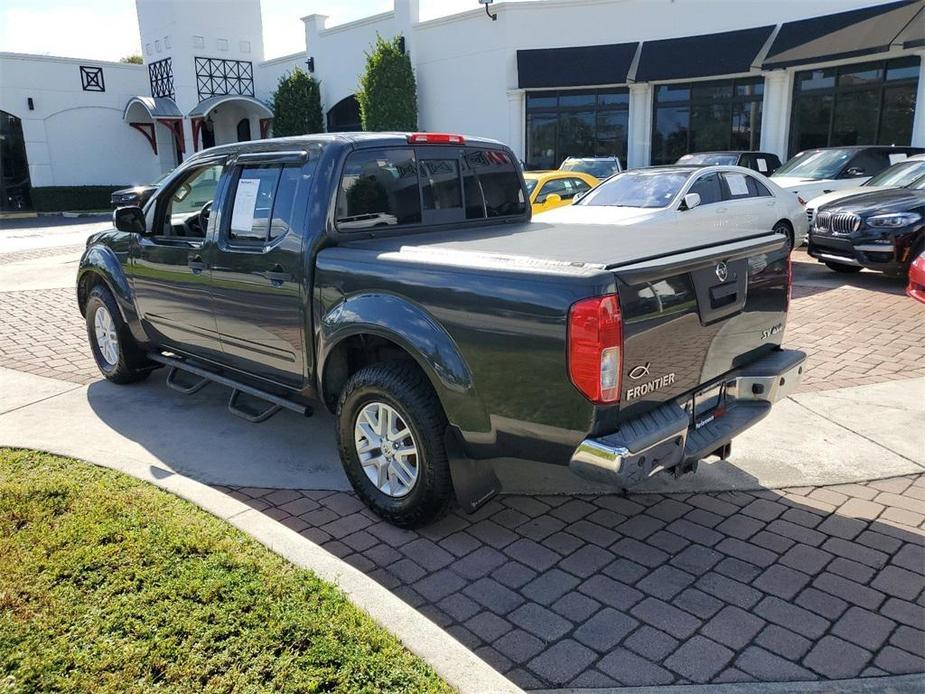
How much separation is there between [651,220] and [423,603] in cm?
660

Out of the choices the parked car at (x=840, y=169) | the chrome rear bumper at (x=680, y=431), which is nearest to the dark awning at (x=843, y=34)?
the parked car at (x=840, y=169)

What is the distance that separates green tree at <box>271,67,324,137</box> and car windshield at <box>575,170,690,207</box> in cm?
1844

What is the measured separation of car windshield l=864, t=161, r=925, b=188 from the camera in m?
11.0

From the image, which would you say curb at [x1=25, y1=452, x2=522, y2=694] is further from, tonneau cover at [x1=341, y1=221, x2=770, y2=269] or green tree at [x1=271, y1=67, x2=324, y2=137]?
green tree at [x1=271, y1=67, x2=324, y2=137]

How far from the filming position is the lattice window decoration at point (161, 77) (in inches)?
1154

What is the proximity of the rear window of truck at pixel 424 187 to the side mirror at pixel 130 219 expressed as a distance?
214 centimetres

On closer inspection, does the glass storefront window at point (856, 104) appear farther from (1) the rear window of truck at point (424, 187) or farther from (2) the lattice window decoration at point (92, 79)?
(2) the lattice window decoration at point (92, 79)

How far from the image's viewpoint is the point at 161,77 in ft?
98.1

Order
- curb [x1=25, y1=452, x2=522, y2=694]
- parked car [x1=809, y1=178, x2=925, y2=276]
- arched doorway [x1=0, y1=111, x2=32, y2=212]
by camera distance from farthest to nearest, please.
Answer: arched doorway [x1=0, y1=111, x2=32, y2=212], parked car [x1=809, y1=178, x2=925, y2=276], curb [x1=25, y1=452, x2=522, y2=694]

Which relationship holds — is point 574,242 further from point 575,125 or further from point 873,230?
point 575,125

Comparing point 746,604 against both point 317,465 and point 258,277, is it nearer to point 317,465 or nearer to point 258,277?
point 317,465

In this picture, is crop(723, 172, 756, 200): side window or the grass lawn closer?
the grass lawn

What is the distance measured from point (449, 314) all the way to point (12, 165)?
103 ft

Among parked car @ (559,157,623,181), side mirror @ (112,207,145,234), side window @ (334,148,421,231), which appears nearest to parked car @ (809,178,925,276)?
parked car @ (559,157,623,181)
